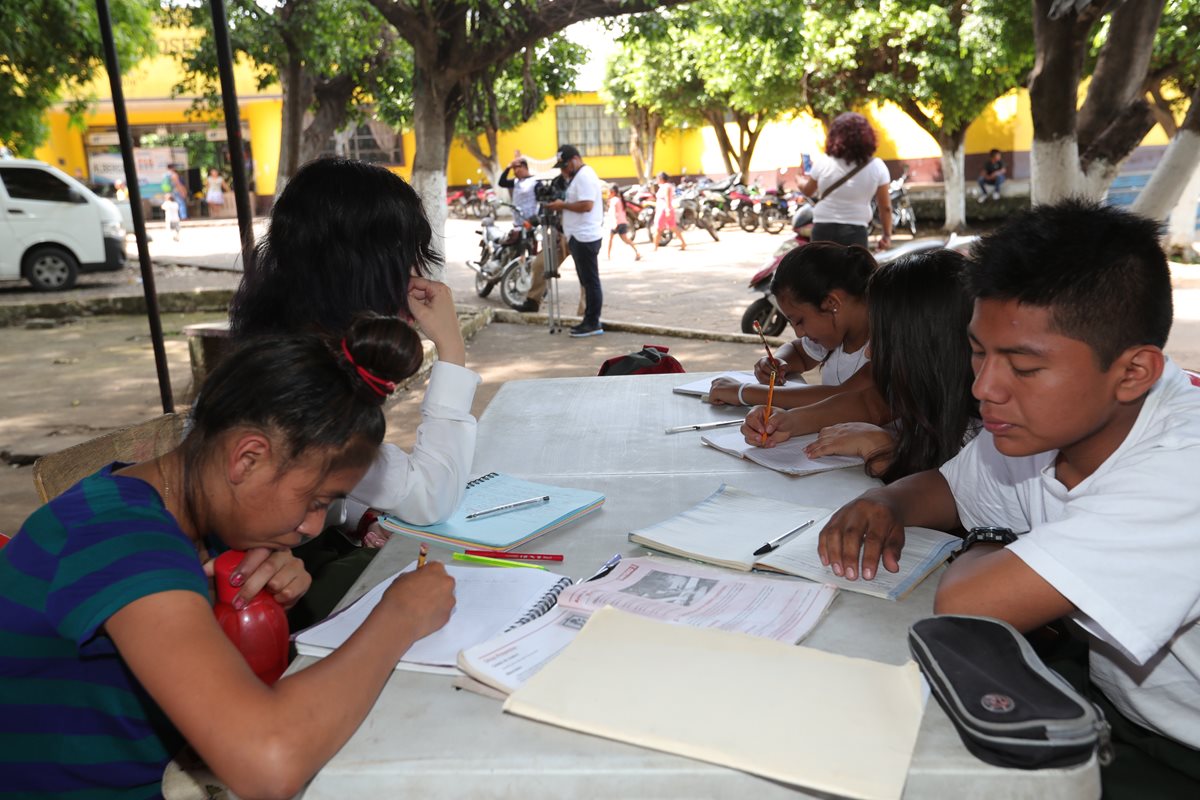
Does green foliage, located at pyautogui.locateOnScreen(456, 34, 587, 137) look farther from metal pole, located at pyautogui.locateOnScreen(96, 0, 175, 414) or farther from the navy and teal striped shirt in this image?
the navy and teal striped shirt

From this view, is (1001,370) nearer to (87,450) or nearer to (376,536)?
(376,536)

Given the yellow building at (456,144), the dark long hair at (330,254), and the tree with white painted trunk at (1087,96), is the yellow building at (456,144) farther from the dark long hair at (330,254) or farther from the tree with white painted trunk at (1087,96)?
the dark long hair at (330,254)

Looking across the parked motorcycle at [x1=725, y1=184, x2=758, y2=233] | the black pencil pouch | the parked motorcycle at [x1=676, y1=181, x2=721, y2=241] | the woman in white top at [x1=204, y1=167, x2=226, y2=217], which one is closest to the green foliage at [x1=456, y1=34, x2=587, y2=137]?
the parked motorcycle at [x1=676, y1=181, x2=721, y2=241]

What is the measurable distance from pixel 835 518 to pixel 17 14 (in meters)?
9.95

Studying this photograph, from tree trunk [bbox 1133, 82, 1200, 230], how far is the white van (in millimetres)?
10416

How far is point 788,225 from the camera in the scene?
17891 millimetres

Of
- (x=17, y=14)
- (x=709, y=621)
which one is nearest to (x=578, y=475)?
(x=709, y=621)

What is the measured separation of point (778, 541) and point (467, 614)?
510 mm

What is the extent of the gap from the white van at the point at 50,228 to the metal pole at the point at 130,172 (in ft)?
25.7

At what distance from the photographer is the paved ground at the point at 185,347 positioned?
17.8 ft

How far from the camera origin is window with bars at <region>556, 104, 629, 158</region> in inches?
1048

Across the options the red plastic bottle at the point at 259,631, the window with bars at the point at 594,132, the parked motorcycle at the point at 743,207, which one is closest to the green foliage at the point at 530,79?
the parked motorcycle at the point at 743,207

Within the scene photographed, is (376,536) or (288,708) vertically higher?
(288,708)

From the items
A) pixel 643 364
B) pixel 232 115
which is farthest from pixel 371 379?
pixel 232 115
